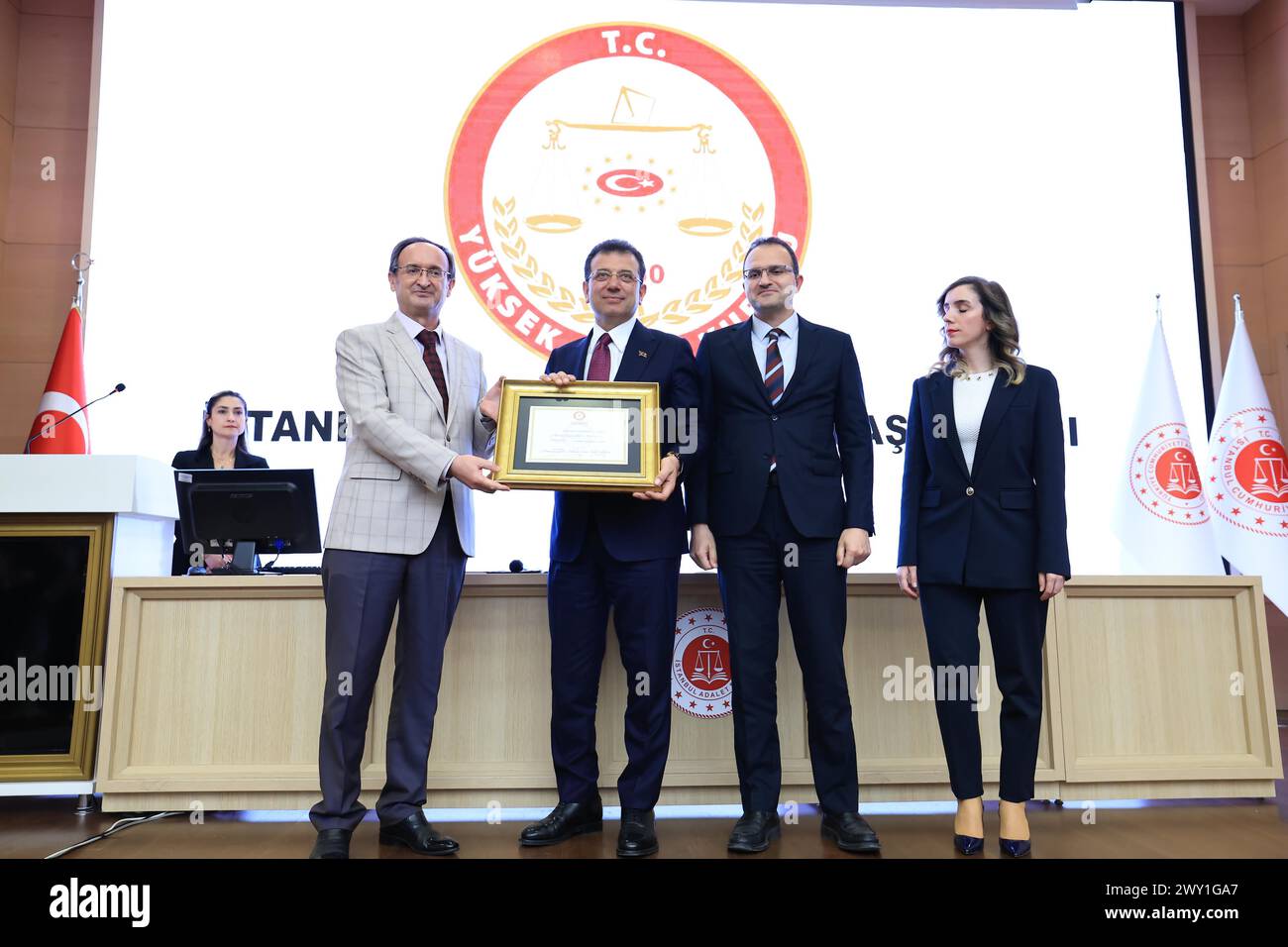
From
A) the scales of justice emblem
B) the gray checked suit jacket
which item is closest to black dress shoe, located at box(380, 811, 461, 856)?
the gray checked suit jacket

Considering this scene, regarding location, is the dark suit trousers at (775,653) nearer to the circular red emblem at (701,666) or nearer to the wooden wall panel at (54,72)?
the circular red emblem at (701,666)

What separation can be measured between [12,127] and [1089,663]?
18.9 ft

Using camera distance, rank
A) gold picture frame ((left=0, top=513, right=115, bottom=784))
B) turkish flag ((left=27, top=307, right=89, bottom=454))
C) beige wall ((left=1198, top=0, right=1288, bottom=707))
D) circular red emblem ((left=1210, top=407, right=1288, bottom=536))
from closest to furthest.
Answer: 1. gold picture frame ((left=0, top=513, right=115, bottom=784))
2. turkish flag ((left=27, top=307, right=89, bottom=454))
3. circular red emblem ((left=1210, top=407, right=1288, bottom=536))
4. beige wall ((left=1198, top=0, right=1288, bottom=707))

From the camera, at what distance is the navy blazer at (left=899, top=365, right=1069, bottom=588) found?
218 centimetres

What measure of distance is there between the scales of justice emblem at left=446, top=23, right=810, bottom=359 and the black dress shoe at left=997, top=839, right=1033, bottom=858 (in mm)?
2666

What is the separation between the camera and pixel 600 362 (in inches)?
95.4

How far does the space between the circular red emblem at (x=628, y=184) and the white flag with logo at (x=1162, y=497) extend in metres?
2.62

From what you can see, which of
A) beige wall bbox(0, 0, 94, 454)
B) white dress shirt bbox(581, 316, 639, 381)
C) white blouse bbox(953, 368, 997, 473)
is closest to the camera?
white blouse bbox(953, 368, 997, 473)

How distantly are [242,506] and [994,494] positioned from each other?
230cm

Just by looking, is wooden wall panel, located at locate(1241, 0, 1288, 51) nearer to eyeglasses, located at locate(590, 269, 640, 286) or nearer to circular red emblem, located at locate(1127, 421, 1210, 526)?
circular red emblem, located at locate(1127, 421, 1210, 526)

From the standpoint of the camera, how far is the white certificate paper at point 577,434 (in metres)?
2.21

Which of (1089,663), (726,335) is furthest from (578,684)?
(1089,663)

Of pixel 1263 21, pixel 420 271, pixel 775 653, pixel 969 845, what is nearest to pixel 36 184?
pixel 420 271

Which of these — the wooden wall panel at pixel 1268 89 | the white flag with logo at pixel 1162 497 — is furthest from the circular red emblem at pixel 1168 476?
the wooden wall panel at pixel 1268 89
